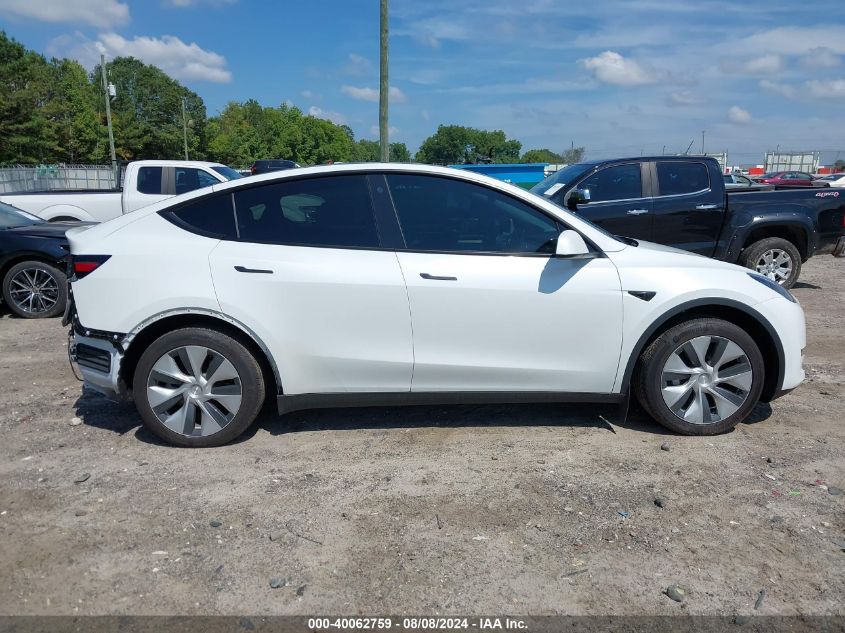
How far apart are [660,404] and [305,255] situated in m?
2.39

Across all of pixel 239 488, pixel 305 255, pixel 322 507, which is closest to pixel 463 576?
pixel 322 507

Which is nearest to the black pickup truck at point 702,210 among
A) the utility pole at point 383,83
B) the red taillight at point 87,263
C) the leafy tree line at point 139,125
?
the red taillight at point 87,263

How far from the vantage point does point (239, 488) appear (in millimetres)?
3629

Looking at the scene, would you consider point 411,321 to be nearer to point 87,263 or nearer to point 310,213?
point 310,213

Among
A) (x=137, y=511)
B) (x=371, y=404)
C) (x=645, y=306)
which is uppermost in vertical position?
(x=645, y=306)

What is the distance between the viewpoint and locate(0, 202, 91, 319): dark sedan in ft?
25.0

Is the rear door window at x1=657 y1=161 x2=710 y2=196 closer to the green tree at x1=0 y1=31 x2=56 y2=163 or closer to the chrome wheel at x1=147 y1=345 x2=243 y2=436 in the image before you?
the chrome wheel at x1=147 y1=345 x2=243 y2=436

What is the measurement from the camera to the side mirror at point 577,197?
795cm

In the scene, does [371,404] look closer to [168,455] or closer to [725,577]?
[168,455]

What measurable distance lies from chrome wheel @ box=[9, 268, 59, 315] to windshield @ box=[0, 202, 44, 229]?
0.78 meters

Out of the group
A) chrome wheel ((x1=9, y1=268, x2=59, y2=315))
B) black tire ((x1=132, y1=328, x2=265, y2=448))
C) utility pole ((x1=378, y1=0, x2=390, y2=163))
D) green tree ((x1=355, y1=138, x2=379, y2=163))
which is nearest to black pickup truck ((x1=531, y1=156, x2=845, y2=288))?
black tire ((x1=132, y1=328, x2=265, y2=448))

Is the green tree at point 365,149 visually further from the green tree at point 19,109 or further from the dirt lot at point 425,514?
the dirt lot at point 425,514

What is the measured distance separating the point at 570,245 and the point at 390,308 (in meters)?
1.13

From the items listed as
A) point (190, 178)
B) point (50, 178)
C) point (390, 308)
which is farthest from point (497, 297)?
point (50, 178)
